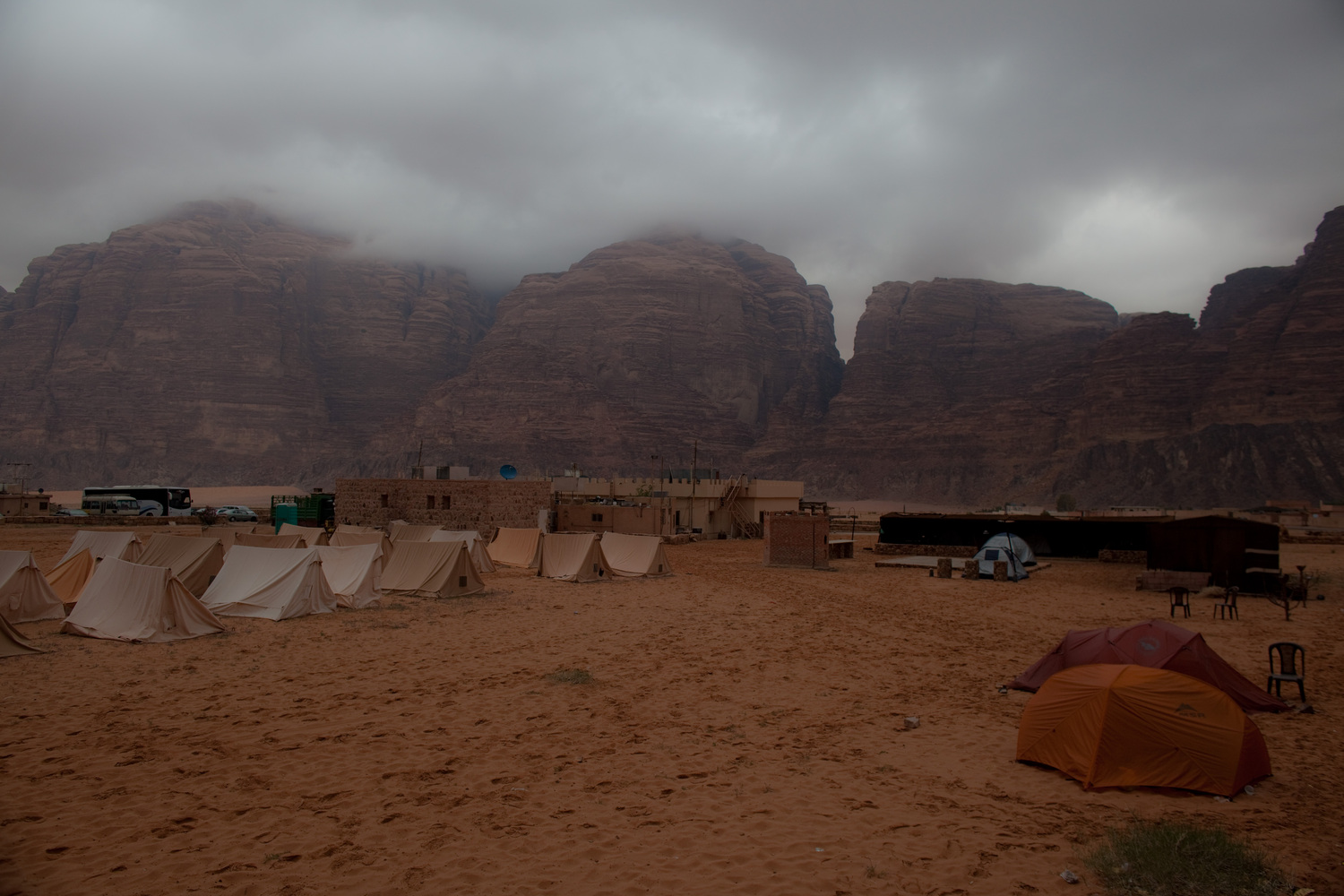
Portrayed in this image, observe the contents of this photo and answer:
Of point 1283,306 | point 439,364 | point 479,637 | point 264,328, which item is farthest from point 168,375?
point 1283,306

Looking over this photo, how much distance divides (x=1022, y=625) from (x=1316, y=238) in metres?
113

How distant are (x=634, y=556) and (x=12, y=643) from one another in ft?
50.6

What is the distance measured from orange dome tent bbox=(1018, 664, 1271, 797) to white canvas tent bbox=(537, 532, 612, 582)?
1625 centimetres

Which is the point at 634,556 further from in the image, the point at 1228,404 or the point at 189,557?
the point at 1228,404

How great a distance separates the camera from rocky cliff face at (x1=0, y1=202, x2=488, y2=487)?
4505 inches

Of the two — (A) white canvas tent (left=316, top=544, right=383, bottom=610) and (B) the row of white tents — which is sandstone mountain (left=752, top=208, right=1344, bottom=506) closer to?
(B) the row of white tents

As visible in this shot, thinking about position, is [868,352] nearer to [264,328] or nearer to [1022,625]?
[264,328]

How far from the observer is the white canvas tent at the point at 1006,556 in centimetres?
2452

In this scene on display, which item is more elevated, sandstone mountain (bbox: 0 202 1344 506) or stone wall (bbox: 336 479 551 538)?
sandstone mountain (bbox: 0 202 1344 506)

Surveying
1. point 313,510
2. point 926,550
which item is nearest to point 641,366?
point 313,510

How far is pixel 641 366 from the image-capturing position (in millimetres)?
136625

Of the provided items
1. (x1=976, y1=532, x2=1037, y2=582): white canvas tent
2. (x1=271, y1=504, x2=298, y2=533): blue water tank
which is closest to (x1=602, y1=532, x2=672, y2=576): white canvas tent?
(x1=976, y1=532, x2=1037, y2=582): white canvas tent

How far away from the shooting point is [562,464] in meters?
112

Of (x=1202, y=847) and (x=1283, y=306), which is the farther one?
(x=1283, y=306)
